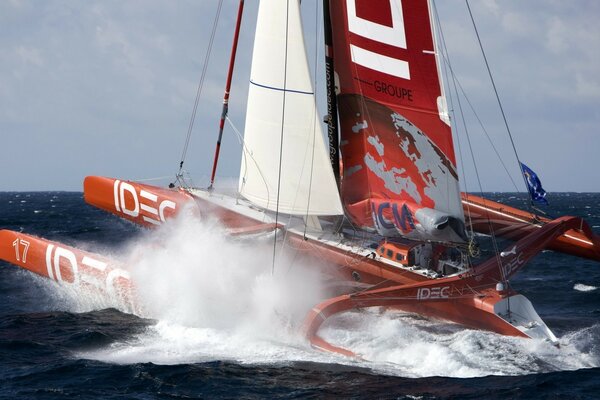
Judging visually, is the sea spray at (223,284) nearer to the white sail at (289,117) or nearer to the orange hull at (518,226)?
the white sail at (289,117)

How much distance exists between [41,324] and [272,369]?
16.1 feet

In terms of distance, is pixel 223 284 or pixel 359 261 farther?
pixel 359 261

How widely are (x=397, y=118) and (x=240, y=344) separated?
4.65 meters

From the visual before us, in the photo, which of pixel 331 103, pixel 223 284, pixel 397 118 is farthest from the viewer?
pixel 331 103

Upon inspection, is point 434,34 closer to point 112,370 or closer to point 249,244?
point 249,244

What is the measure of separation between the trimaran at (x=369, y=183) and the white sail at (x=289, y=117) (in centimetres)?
2

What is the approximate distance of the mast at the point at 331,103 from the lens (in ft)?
45.0

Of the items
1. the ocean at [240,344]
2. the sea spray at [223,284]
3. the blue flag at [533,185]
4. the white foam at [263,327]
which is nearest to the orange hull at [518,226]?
the blue flag at [533,185]

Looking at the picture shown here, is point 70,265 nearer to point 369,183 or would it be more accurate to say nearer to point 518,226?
point 369,183

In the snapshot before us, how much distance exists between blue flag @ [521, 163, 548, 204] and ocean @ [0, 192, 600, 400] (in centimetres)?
219

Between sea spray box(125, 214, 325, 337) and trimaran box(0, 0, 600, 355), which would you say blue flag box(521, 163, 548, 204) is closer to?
trimaran box(0, 0, 600, 355)

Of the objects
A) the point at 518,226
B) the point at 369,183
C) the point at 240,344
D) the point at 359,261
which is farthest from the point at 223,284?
the point at 518,226

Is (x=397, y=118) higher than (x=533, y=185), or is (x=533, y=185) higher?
(x=397, y=118)

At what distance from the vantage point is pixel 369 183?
1359 cm
